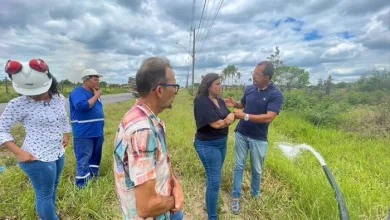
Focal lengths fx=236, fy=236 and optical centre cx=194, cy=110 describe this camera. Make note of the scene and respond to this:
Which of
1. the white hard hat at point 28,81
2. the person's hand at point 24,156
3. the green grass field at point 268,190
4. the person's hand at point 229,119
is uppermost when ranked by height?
the white hard hat at point 28,81

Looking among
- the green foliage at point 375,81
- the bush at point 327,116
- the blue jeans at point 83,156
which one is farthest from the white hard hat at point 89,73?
the green foliage at point 375,81

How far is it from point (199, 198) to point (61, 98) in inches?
78.9

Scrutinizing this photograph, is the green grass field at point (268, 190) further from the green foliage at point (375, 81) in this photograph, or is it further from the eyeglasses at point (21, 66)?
the green foliage at point (375, 81)

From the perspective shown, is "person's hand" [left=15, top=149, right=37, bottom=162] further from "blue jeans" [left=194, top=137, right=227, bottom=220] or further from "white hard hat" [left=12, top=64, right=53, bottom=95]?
"blue jeans" [left=194, top=137, right=227, bottom=220]

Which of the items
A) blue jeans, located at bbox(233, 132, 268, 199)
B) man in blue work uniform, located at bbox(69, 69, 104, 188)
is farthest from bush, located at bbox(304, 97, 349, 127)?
man in blue work uniform, located at bbox(69, 69, 104, 188)

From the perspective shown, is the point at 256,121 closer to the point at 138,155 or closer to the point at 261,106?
the point at 261,106

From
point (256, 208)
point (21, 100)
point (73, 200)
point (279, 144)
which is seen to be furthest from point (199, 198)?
point (279, 144)

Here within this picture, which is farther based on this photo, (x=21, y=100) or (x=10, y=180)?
(x=10, y=180)

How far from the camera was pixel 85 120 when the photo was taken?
2924mm

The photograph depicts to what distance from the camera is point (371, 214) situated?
2480 millimetres

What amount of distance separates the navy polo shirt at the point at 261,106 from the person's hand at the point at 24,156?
6.96 ft

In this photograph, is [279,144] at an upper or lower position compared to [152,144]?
lower

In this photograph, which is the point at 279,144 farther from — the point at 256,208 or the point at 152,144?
the point at 152,144

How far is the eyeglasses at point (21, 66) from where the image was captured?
1.70m
